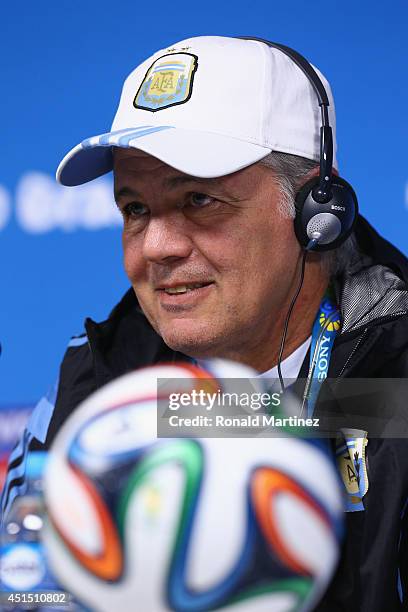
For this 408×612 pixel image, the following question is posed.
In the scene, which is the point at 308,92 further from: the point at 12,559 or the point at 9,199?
the point at 9,199

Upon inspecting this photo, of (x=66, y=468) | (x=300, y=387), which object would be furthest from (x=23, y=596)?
(x=300, y=387)

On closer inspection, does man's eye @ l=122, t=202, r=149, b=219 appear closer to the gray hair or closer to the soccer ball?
the gray hair

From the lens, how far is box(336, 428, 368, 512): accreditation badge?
66cm

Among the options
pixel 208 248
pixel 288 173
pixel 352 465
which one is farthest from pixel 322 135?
pixel 352 465

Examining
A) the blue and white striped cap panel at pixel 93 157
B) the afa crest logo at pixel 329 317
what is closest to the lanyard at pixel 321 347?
the afa crest logo at pixel 329 317

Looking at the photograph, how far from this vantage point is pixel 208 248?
0.74 metres

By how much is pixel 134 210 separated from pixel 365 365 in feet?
0.88

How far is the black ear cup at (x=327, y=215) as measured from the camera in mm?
743

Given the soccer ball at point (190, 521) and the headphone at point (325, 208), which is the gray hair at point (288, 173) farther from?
the soccer ball at point (190, 521)

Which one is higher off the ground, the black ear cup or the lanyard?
the black ear cup

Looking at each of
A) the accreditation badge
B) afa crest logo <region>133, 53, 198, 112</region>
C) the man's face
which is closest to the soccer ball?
the accreditation badge

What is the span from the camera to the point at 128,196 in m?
0.78

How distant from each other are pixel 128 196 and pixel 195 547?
1.23ft

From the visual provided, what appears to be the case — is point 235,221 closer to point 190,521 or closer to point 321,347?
point 321,347
